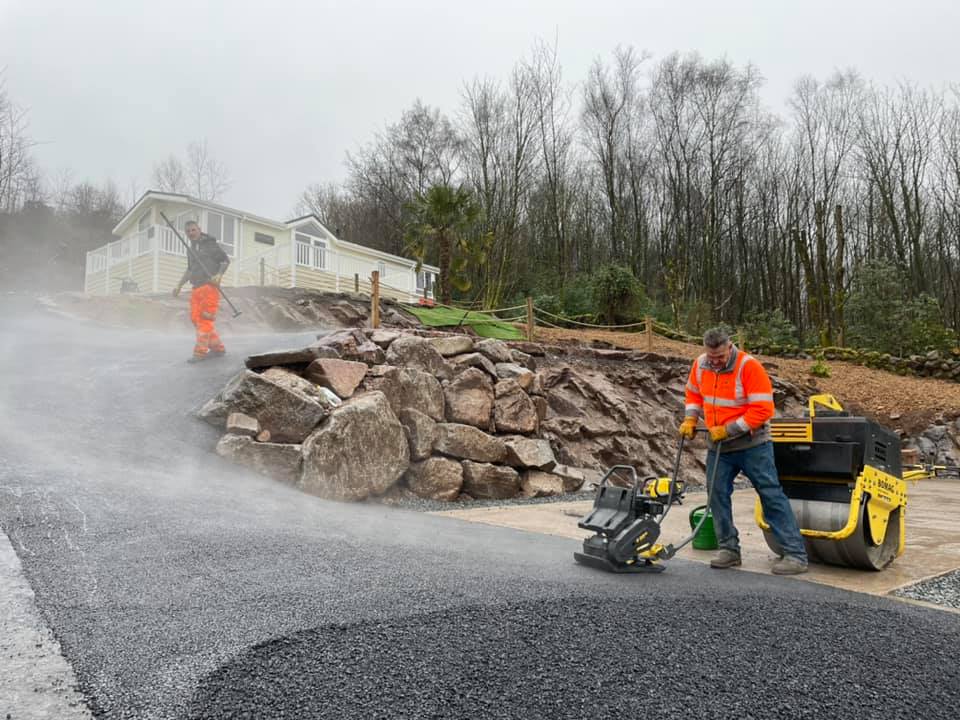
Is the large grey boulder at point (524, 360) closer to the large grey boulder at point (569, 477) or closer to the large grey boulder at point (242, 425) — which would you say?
the large grey boulder at point (569, 477)

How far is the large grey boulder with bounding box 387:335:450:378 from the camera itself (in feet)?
27.0

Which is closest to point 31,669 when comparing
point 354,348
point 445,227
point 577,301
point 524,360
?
point 354,348

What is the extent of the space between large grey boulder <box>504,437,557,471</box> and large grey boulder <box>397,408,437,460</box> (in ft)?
3.63

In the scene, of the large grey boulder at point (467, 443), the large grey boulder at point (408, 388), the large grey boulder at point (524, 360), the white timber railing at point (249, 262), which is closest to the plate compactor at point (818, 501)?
the large grey boulder at point (467, 443)

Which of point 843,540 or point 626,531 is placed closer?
point 626,531

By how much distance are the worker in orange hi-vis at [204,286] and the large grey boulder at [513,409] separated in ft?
12.2

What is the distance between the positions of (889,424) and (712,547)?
38.1ft

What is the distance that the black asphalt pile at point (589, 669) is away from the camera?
6.97 ft

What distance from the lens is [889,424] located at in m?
14.3

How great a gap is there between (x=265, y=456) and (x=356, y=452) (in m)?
0.86

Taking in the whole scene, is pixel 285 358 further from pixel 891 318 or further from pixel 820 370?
pixel 891 318

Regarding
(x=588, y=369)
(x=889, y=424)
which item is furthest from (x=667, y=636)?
(x=889, y=424)

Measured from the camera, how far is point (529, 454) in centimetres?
821

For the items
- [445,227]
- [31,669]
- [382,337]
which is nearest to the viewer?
[31,669]
